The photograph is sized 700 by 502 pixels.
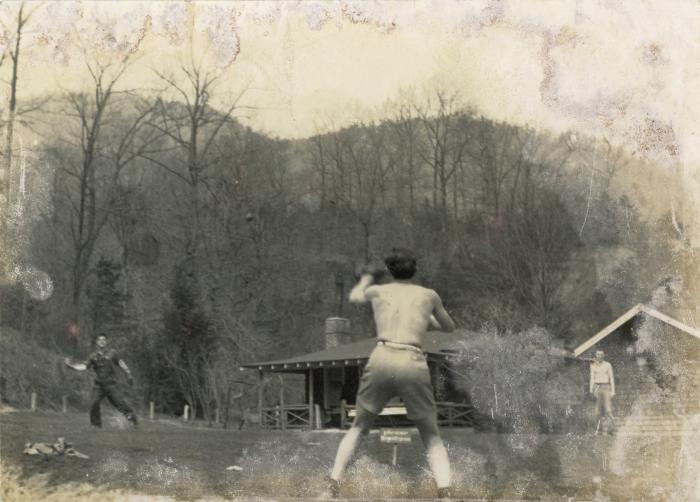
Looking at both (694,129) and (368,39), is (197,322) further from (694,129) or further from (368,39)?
(694,129)

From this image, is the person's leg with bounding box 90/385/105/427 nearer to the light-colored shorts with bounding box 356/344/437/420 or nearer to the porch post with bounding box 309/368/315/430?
Answer: the porch post with bounding box 309/368/315/430

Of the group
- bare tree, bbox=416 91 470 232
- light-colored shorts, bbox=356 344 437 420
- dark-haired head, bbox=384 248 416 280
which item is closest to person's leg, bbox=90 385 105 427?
light-colored shorts, bbox=356 344 437 420

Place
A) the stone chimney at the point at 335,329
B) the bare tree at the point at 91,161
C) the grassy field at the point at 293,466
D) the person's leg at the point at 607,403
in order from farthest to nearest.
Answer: the stone chimney at the point at 335,329, the bare tree at the point at 91,161, the person's leg at the point at 607,403, the grassy field at the point at 293,466

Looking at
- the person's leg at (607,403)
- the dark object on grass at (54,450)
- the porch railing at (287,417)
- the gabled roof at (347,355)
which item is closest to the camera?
the dark object on grass at (54,450)

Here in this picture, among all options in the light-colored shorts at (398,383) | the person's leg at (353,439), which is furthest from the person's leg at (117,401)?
the light-colored shorts at (398,383)

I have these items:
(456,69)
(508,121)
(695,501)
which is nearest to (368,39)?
(456,69)

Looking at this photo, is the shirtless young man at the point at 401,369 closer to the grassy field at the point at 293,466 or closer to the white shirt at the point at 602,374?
the grassy field at the point at 293,466
